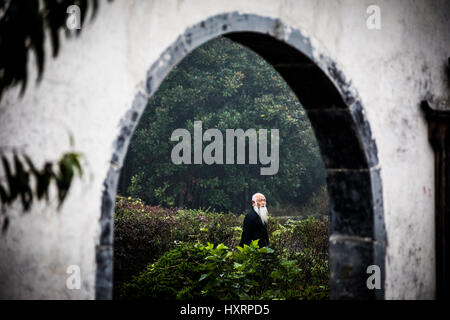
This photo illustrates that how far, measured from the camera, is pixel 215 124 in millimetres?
15250

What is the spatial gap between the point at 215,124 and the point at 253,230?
8.74 meters

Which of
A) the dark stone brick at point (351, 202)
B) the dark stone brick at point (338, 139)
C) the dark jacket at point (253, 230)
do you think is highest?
the dark stone brick at point (338, 139)

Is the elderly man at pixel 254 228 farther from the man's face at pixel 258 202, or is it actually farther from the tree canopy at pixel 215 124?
the tree canopy at pixel 215 124

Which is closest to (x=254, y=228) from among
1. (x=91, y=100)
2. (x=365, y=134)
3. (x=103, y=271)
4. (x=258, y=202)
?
(x=258, y=202)

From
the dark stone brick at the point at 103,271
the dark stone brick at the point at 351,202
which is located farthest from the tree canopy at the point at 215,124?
the dark stone brick at the point at 103,271

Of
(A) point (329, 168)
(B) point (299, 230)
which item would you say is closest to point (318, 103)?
(A) point (329, 168)

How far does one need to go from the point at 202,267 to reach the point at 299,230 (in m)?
4.05

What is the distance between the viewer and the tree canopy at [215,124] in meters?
15.0

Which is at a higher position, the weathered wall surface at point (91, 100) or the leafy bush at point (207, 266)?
the weathered wall surface at point (91, 100)

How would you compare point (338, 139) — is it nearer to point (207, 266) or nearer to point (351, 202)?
point (351, 202)

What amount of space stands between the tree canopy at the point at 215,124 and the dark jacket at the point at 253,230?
7.97m

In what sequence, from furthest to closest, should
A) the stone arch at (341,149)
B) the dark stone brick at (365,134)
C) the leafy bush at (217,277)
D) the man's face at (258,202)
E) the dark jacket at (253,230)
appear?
the man's face at (258,202) → the dark jacket at (253,230) → the leafy bush at (217,277) → the dark stone brick at (365,134) → the stone arch at (341,149)

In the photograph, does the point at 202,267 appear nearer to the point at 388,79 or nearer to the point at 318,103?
the point at 318,103
